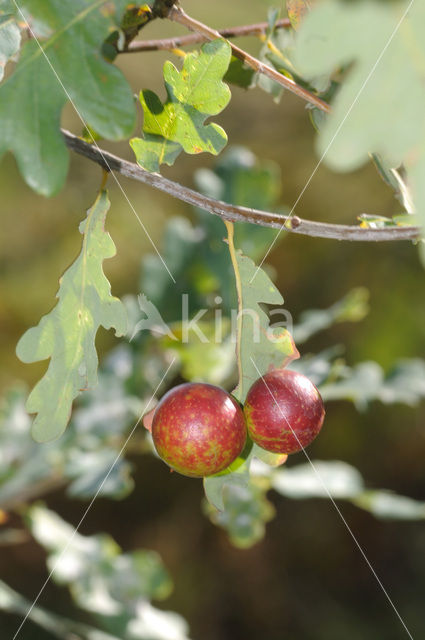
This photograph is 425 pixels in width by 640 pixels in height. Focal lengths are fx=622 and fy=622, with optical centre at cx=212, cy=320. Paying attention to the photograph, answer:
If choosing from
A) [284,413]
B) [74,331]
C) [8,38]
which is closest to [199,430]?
[284,413]

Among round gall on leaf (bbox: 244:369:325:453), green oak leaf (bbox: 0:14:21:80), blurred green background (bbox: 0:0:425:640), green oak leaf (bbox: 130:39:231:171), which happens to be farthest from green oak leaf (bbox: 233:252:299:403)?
blurred green background (bbox: 0:0:425:640)

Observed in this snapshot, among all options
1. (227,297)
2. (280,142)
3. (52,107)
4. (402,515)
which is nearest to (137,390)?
(227,297)

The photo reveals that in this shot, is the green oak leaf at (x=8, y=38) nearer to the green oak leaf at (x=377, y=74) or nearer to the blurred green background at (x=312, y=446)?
the green oak leaf at (x=377, y=74)

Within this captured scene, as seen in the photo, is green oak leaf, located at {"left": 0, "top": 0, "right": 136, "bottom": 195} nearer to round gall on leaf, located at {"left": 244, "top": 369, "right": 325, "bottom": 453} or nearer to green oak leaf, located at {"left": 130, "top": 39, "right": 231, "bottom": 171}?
green oak leaf, located at {"left": 130, "top": 39, "right": 231, "bottom": 171}

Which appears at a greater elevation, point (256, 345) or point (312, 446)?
point (256, 345)

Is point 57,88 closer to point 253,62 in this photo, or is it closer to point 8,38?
point 8,38

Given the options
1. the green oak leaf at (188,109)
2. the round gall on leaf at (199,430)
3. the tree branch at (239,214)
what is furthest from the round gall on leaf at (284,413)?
the green oak leaf at (188,109)
